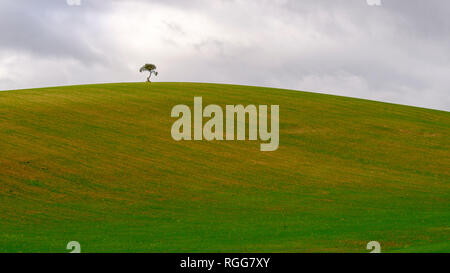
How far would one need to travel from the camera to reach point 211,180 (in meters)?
35.2

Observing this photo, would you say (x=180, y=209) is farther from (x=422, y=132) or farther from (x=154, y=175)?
(x=422, y=132)

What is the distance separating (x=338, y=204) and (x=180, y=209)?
305 inches

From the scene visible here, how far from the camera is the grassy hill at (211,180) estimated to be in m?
22.5

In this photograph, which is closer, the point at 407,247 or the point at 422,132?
the point at 407,247

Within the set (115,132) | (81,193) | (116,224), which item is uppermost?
(115,132)

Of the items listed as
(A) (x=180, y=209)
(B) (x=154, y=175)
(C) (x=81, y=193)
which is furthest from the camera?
(B) (x=154, y=175)

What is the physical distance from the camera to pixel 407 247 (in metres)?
Result: 19.0

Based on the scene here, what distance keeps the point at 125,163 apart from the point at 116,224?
11666mm

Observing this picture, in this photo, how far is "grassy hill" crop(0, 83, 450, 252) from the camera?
2245cm
